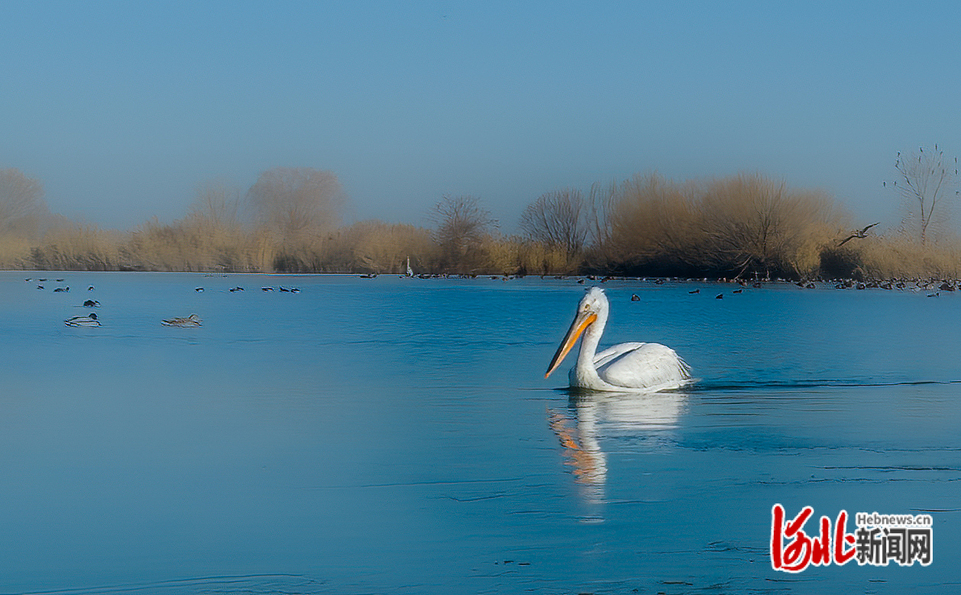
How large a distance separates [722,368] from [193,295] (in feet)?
84.6

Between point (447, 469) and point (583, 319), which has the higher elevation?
point (583, 319)

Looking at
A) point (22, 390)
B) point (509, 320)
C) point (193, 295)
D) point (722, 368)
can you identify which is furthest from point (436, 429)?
point (193, 295)

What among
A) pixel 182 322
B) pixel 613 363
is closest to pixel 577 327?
pixel 613 363

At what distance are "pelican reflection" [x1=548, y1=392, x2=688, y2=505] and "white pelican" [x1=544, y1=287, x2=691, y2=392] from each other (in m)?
0.11

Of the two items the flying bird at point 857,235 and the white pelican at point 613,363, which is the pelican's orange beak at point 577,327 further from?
the flying bird at point 857,235

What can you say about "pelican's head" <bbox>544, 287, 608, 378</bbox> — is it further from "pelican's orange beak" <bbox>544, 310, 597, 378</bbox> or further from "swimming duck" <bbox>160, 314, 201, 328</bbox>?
"swimming duck" <bbox>160, 314, 201, 328</bbox>

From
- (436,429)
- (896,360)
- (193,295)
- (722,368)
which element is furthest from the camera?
(193,295)

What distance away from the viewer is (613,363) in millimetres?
10211

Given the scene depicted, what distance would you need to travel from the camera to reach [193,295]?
3556cm

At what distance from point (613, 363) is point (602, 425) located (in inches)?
83.3

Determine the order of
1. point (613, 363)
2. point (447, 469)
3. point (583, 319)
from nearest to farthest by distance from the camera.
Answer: point (447, 469)
point (613, 363)
point (583, 319)

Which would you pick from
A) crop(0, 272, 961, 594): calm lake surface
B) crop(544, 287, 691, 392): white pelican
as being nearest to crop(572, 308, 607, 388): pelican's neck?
crop(544, 287, 691, 392): white pelican

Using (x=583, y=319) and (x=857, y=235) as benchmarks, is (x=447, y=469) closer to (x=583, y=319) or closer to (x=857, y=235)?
(x=583, y=319)

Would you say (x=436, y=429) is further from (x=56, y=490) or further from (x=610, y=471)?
(x=56, y=490)
